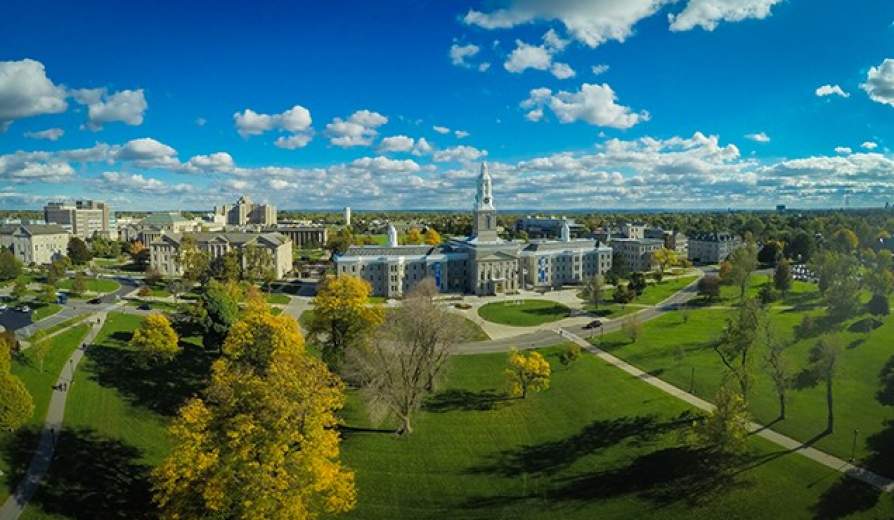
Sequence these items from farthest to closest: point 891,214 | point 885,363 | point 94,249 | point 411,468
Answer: point 94,249, point 891,214, point 885,363, point 411,468

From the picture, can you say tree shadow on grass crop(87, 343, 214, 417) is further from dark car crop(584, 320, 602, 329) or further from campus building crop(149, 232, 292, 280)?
campus building crop(149, 232, 292, 280)

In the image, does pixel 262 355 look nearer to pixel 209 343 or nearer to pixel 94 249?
pixel 209 343

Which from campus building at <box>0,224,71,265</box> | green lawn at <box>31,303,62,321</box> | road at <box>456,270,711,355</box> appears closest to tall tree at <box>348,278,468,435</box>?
road at <box>456,270,711,355</box>

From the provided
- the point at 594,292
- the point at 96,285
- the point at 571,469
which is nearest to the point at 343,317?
the point at 571,469

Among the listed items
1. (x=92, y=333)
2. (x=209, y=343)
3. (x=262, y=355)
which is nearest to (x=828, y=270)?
(x=262, y=355)

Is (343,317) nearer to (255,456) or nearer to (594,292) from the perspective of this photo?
(255,456)

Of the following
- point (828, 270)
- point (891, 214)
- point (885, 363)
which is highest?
point (891, 214)
